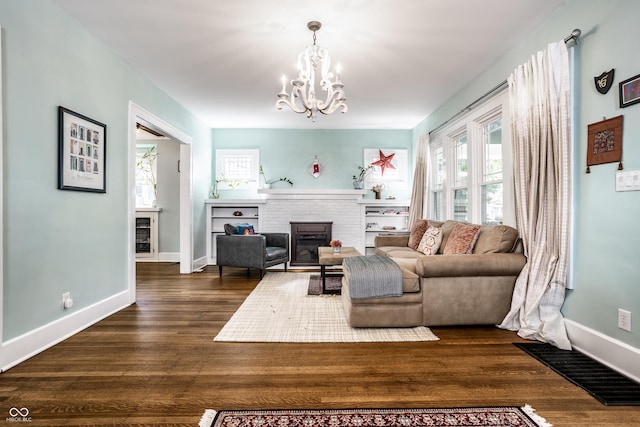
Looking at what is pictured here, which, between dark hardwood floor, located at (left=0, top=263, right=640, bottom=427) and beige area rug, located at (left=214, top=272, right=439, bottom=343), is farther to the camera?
beige area rug, located at (left=214, top=272, right=439, bottom=343)

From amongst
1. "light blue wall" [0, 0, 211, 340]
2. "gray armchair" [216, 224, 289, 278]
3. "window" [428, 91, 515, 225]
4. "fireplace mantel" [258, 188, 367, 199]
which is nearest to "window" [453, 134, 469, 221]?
"window" [428, 91, 515, 225]

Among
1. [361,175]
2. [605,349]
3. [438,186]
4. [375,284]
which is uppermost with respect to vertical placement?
[361,175]

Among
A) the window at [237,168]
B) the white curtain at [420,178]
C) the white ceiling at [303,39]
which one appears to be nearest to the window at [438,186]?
the white curtain at [420,178]

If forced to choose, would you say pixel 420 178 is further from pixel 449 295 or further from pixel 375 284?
pixel 375 284

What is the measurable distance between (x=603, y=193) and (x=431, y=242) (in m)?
1.99

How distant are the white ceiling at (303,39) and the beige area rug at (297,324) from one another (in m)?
2.61

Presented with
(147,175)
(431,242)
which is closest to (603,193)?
(431,242)

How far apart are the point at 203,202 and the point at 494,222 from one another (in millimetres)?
4810

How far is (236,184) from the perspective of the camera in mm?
6438

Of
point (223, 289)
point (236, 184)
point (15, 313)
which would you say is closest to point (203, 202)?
point (236, 184)

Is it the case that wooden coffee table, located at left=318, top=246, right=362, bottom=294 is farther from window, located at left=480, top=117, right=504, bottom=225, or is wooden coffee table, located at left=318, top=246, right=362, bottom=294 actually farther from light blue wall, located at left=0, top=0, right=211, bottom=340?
light blue wall, located at left=0, top=0, right=211, bottom=340

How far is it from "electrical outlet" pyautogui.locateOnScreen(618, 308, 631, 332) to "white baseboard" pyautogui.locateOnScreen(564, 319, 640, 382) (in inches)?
4.2

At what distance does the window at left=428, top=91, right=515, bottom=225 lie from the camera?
3.49 m

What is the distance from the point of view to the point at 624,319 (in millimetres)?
2051
